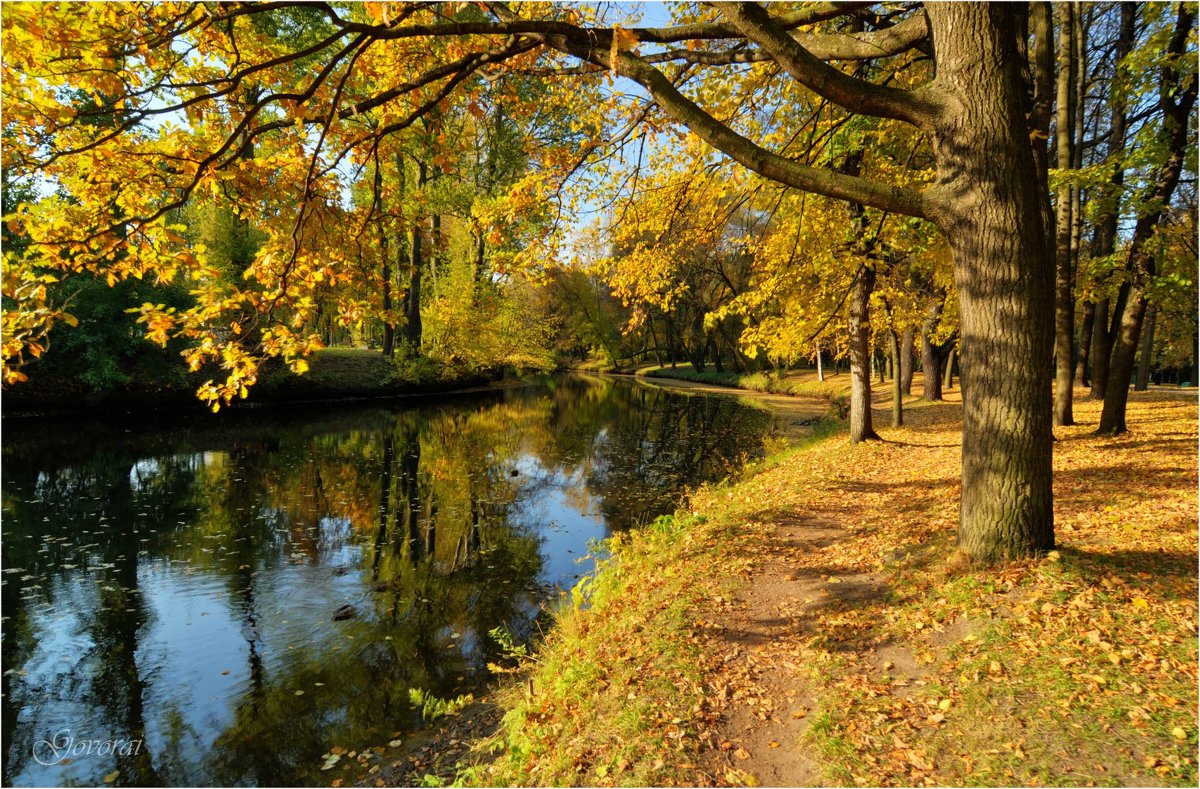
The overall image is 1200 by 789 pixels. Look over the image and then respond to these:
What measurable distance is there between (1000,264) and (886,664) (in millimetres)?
3195

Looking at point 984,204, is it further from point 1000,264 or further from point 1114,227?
point 1114,227

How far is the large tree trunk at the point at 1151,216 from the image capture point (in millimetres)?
9133

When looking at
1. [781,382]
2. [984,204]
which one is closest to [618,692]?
[984,204]

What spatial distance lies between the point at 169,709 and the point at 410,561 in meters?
3.93

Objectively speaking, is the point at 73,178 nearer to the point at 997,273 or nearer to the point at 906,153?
the point at 997,273

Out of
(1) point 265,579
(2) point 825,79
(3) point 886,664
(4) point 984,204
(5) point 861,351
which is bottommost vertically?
(1) point 265,579

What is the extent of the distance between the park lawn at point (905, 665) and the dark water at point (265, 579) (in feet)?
6.37

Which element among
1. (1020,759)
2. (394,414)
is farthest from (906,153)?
(394,414)

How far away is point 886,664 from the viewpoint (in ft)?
13.7

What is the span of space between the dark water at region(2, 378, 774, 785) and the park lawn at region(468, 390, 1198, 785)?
1941 mm

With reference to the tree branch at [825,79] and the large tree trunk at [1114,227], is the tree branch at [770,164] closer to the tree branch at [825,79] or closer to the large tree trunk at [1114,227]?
the tree branch at [825,79]

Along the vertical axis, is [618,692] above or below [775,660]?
below

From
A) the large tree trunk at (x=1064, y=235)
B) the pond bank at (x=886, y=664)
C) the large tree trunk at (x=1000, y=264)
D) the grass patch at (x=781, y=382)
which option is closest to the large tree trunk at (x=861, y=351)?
the large tree trunk at (x=1064, y=235)

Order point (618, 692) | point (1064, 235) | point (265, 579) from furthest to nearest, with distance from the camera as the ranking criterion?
1. point (1064, 235)
2. point (265, 579)
3. point (618, 692)
